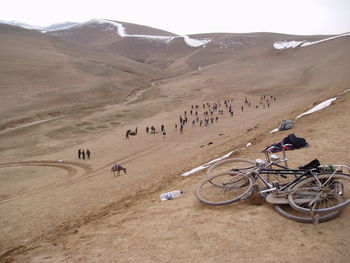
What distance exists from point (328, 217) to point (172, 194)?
4608 mm

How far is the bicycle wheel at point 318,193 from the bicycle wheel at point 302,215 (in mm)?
133

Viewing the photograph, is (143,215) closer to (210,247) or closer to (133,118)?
(210,247)

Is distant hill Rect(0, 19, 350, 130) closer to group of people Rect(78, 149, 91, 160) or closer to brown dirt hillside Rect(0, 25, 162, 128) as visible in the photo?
brown dirt hillside Rect(0, 25, 162, 128)

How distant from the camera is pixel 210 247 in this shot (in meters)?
5.64

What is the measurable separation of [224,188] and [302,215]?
222 centimetres

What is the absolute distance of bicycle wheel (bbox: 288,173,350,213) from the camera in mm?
5824

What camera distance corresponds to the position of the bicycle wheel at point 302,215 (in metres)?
5.66

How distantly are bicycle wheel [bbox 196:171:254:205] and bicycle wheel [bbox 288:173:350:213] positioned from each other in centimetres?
132

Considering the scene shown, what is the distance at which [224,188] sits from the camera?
7.82 m

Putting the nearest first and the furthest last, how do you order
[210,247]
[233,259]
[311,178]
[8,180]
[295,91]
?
1. [233,259]
2. [210,247]
3. [311,178]
4. [8,180]
5. [295,91]

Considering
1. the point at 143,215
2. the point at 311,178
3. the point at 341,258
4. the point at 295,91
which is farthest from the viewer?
the point at 295,91

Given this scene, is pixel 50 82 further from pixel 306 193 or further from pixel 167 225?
pixel 306 193

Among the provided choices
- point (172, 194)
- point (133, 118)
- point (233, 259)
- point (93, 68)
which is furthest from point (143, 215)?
point (93, 68)

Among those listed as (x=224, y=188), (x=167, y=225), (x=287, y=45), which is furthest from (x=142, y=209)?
(x=287, y=45)
